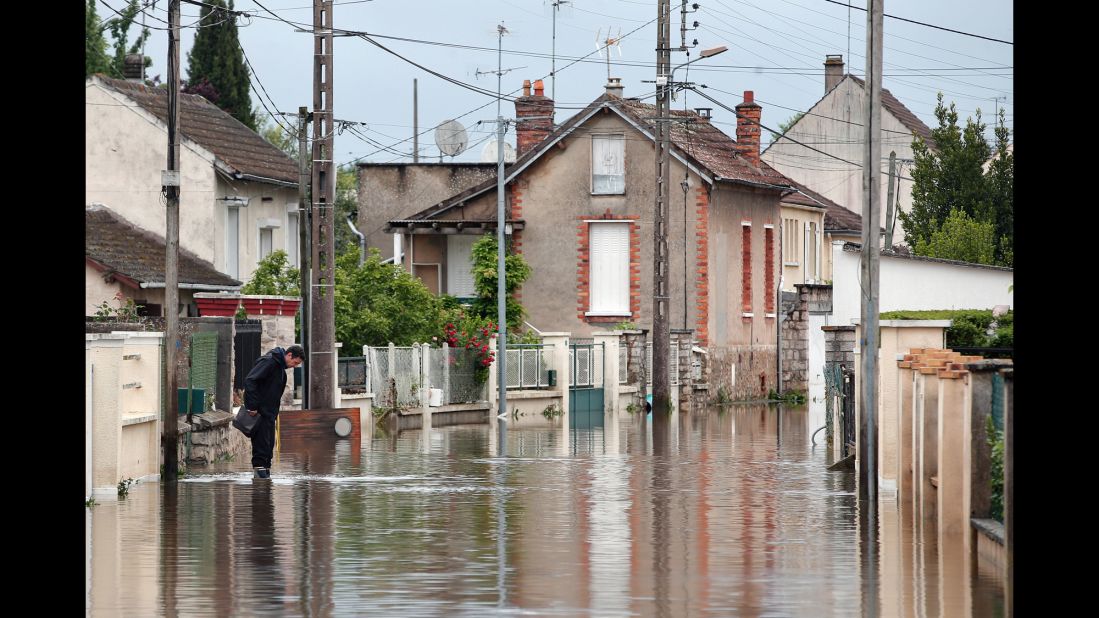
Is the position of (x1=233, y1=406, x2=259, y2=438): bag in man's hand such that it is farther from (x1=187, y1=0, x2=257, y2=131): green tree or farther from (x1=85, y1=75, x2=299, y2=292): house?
(x1=187, y1=0, x2=257, y2=131): green tree

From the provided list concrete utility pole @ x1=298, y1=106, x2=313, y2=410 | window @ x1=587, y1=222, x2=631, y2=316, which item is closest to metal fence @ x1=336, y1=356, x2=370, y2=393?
concrete utility pole @ x1=298, y1=106, x2=313, y2=410

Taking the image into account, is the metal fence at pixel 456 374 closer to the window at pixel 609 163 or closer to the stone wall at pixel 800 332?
the window at pixel 609 163

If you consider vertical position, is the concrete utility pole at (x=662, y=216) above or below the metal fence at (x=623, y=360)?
above

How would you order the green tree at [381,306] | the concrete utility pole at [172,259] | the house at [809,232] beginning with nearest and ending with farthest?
1. the concrete utility pole at [172,259]
2. the green tree at [381,306]
3. the house at [809,232]

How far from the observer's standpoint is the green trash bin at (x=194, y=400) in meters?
24.6

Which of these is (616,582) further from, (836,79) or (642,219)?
(836,79)

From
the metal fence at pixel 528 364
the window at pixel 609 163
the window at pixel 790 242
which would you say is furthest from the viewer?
the window at pixel 790 242

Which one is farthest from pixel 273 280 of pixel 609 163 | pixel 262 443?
pixel 262 443

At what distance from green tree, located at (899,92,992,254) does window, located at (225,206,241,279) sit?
1886 cm

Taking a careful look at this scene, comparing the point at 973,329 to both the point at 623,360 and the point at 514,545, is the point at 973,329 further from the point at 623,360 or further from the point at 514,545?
the point at 623,360

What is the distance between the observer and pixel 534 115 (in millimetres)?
55719

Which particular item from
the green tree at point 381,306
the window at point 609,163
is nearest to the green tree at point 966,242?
the window at point 609,163

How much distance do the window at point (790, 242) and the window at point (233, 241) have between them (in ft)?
59.1

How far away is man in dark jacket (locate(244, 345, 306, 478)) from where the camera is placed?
22359 millimetres
